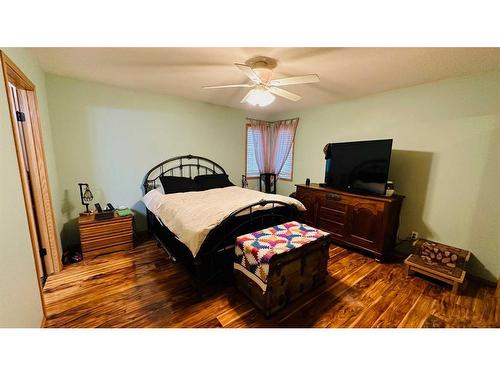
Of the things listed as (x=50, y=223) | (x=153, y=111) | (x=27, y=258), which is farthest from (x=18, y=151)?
(x=153, y=111)

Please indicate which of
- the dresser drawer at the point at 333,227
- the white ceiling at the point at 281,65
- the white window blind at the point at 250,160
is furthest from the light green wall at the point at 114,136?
the dresser drawer at the point at 333,227

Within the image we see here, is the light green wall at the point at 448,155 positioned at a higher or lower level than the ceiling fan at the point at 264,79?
lower

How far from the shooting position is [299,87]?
269 cm

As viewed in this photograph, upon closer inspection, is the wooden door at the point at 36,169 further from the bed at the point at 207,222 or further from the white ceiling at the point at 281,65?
the bed at the point at 207,222

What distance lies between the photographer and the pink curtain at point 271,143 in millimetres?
4145

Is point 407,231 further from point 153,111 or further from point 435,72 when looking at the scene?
point 153,111

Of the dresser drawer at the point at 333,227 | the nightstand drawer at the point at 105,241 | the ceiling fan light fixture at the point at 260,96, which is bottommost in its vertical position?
the nightstand drawer at the point at 105,241

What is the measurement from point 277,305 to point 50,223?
244cm

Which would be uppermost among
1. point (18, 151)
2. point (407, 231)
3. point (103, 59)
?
point (103, 59)

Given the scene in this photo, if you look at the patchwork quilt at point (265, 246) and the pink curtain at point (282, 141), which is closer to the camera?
the patchwork quilt at point (265, 246)

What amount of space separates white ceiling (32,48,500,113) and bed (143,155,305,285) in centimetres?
139

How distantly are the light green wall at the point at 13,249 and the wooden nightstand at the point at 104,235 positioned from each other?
3.51 feet

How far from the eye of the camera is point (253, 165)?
14.6 ft

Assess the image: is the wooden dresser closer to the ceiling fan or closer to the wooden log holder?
the wooden log holder
